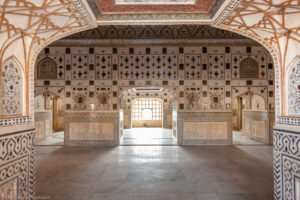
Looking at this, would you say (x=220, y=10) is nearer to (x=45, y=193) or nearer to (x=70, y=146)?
(x=45, y=193)

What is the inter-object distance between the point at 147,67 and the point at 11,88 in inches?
242

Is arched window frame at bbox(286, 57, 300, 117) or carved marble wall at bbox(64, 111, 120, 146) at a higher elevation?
arched window frame at bbox(286, 57, 300, 117)

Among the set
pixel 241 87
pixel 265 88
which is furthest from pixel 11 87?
pixel 265 88

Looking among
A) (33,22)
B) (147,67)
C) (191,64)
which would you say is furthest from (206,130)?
(33,22)

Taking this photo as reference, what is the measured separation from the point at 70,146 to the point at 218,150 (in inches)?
240

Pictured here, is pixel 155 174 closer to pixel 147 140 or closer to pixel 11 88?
pixel 11 88

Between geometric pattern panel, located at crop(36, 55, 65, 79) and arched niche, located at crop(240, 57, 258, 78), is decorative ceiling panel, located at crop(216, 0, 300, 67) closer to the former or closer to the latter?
arched niche, located at crop(240, 57, 258, 78)

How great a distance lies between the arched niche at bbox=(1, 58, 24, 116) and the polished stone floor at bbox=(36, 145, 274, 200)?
1.95m

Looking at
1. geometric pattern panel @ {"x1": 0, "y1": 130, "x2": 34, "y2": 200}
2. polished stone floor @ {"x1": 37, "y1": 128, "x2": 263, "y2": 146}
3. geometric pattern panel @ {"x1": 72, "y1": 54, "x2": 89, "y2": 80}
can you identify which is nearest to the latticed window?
polished stone floor @ {"x1": 37, "y1": 128, "x2": 263, "y2": 146}

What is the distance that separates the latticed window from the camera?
1576 centimetres

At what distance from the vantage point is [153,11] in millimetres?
3295

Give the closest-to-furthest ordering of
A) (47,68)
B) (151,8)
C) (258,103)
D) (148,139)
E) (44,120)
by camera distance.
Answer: (151,8)
(47,68)
(258,103)
(148,139)
(44,120)

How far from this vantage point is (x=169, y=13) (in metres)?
3.33

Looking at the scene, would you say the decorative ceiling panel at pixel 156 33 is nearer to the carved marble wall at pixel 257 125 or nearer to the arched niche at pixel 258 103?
the arched niche at pixel 258 103
